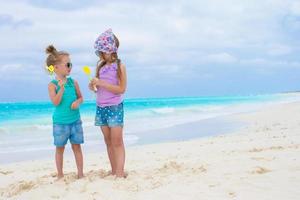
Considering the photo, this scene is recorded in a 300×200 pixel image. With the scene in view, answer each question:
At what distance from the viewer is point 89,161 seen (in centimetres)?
813

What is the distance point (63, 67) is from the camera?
17.7ft

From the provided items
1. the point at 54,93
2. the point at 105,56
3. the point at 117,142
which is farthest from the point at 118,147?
the point at 105,56

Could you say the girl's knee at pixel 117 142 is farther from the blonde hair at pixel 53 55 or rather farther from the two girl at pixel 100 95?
the blonde hair at pixel 53 55

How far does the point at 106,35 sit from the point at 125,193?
180cm

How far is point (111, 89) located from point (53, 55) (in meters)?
0.79

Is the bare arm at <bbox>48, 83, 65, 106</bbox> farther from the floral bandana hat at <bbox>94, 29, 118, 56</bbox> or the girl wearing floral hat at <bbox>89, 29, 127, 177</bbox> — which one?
the floral bandana hat at <bbox>94, 29, 118, 56</bbox>

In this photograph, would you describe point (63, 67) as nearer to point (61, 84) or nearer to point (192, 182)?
point (61, 84)

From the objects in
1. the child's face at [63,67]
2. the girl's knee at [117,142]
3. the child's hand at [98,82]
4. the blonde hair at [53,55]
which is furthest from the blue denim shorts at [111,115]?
the blonde hair at [53,55]

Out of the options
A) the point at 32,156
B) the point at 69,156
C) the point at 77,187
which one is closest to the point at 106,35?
the point at 77,187

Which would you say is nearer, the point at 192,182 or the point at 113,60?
the point at 192,182

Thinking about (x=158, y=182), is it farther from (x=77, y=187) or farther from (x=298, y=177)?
(x=298, y=177)

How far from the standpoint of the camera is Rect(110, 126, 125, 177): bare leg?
17.6ft

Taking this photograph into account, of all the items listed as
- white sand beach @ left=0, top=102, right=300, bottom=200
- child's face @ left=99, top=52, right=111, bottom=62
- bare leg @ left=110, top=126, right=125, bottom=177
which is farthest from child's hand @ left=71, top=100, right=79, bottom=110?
white sand beach @ left=0, top=102, right=300, bottom=200

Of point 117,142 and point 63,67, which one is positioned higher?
point 63,67
